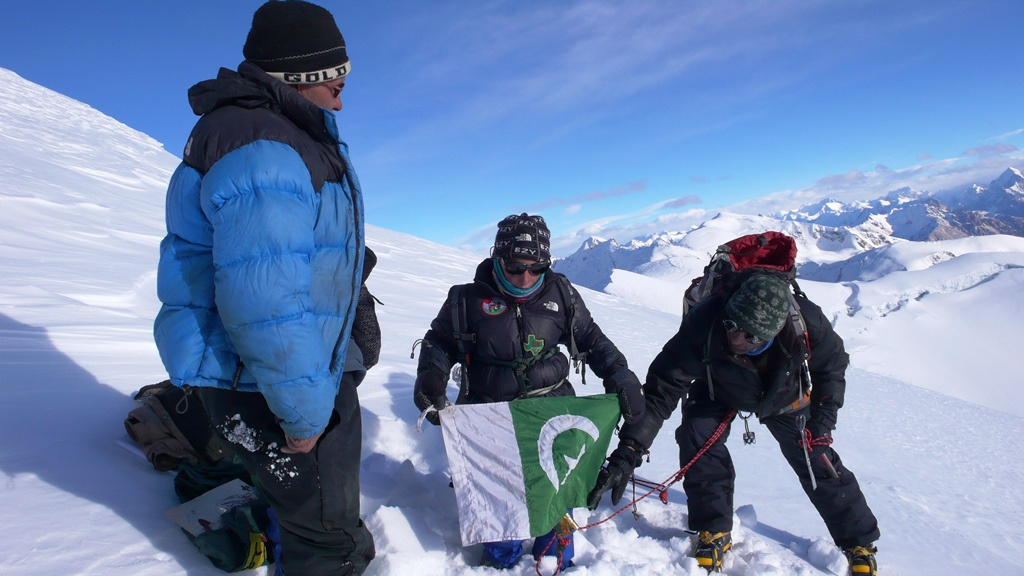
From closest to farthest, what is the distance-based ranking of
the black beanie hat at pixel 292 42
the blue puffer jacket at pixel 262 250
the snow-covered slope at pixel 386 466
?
1. the blue puffer jacket at pixel 262 250
2. the black beanie hat at pixel 292 42
3. the snow-covered slope at pixel 386 466

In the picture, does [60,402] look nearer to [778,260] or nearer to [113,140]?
[778,260]

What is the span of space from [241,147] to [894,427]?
883 cm

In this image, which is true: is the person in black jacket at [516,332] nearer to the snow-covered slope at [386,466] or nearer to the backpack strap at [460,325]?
the backpack strap at [460,325]

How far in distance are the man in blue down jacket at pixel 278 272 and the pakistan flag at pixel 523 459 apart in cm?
90

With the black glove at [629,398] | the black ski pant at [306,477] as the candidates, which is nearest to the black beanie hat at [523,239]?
the black glove at [629,398]

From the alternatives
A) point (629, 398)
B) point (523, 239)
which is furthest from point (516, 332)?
point (629, 398)

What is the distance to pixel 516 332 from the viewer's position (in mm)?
3785

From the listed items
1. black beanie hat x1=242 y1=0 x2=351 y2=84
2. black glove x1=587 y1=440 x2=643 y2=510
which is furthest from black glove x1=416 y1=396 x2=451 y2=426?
black beanie hat x1=242 y1=0 x2=351 y2=84

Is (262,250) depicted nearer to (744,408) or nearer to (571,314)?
(571,314)

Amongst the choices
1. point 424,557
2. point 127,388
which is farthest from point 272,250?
point 127,388

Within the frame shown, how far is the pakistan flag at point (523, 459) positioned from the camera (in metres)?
3.08

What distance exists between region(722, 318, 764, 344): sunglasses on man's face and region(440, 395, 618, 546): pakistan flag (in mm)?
850

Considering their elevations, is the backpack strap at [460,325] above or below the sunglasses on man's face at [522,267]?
below

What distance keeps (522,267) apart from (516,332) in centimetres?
46
